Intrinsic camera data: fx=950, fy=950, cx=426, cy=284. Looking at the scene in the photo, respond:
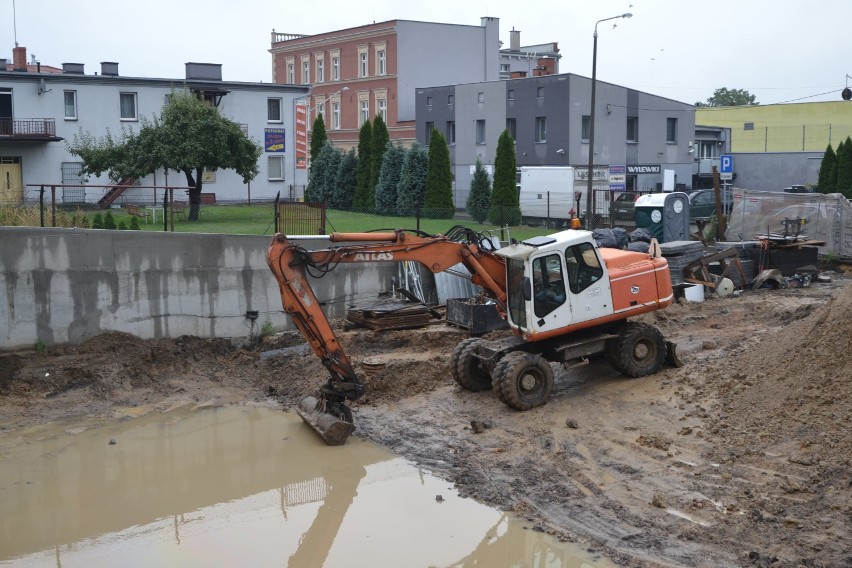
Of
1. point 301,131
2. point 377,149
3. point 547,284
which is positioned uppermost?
point 301,131

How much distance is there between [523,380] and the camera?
14789 mm

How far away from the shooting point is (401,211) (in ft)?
133

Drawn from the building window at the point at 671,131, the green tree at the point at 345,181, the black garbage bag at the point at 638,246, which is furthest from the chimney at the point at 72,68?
the black garbage bag at the point at 638,246

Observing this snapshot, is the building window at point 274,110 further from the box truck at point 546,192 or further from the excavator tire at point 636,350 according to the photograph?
the excavator tire at point 636,350

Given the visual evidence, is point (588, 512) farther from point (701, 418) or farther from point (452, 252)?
point (452, 252)

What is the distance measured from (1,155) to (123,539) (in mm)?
31439

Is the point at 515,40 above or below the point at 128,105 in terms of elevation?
above

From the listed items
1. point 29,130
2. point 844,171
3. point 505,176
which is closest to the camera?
point 29,130

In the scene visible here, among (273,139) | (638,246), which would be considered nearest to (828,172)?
(273,139)

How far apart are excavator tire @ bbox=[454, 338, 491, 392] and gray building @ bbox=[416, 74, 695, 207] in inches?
1073

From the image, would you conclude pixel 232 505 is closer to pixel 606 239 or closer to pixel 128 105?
pixel 606 239

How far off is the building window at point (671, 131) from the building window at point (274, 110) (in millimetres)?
20534

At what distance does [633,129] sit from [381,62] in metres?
19.1

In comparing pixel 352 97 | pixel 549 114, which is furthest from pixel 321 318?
pixel 352 97
